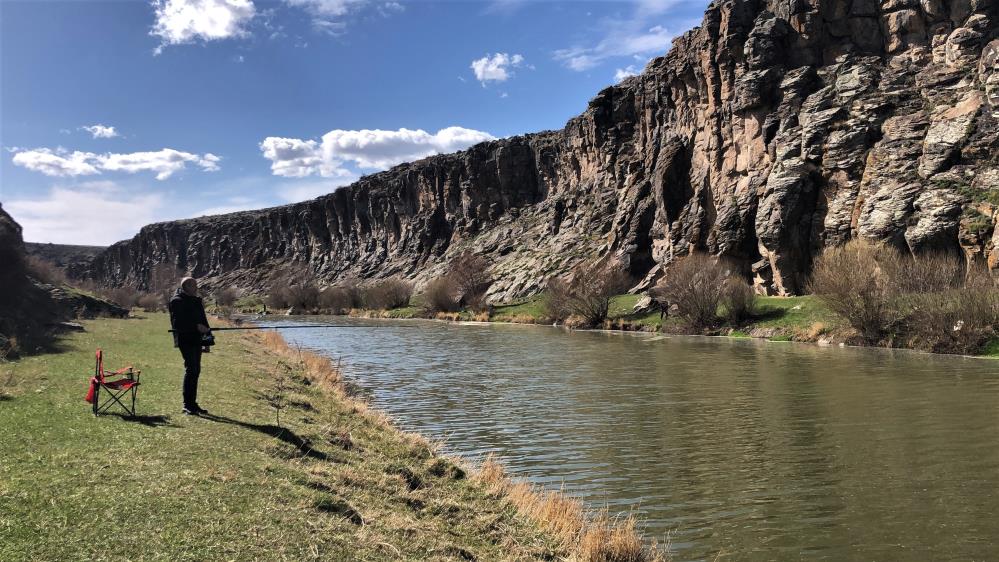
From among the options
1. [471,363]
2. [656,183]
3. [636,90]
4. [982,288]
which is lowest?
[471,363]

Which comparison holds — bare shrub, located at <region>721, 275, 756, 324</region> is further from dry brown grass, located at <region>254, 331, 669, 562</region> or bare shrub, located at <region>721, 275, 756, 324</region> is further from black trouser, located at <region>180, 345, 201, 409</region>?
black trouser, located at <region>180, 345, 201, 409</region>

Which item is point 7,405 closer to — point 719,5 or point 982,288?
point 982,288

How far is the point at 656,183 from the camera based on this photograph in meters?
93.0

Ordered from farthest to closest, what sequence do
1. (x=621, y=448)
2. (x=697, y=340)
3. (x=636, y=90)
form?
1. (x=636, y=90)
2. (x=697, y=340)
3. (x=621, y=448)

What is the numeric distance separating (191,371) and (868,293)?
1574 inches

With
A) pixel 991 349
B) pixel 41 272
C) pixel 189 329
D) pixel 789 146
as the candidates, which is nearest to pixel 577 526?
pixel 189 329

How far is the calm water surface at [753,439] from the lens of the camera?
10367 mm

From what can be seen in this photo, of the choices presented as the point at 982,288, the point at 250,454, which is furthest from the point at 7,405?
the point at 982,288

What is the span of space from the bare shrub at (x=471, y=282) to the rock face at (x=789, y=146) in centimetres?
397

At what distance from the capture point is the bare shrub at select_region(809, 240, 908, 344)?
1542 inches

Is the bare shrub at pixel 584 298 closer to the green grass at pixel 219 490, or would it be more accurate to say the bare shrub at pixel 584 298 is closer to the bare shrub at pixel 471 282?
the bare shrub at pixel 471 282

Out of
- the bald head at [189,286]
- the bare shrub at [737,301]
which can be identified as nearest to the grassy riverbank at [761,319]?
the bare shrub at [737,301]

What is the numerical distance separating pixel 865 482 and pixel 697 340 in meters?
38.0

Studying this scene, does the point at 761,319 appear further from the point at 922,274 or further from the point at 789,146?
the point at 789,146
